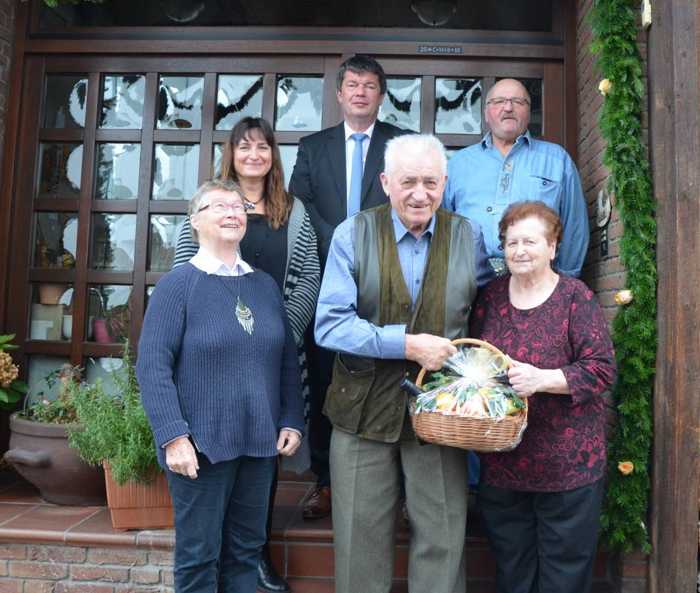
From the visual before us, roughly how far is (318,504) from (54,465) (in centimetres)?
137

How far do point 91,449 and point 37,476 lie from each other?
0.56m

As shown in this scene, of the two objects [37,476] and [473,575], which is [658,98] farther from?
[37,476]

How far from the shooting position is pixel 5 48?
158 inches

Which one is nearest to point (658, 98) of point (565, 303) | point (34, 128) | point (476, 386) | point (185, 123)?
point (565, 303)

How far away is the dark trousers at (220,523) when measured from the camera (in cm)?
216

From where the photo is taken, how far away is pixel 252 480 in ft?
7.52

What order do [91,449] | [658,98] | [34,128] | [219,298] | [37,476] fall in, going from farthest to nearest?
1. [34,128]
2. [37,476]
3. [91,449]
4. [658,98]
5. [219,298]

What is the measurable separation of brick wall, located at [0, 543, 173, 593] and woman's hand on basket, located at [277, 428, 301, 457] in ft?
3.36

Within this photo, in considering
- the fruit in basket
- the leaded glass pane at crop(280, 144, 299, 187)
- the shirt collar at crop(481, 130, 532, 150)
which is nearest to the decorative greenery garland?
the shirt collar at crop(481, 130, 532, 150)

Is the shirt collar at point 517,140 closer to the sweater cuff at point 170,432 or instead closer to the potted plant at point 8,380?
the sweater cuff at point 170,432

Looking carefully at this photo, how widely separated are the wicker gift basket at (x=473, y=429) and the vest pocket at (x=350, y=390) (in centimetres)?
28

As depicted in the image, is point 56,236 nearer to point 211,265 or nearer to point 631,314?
point 211,265

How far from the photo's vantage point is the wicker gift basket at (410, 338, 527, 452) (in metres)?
1.98

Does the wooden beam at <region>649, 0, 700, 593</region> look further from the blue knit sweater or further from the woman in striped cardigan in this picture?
the blue knit sweater
